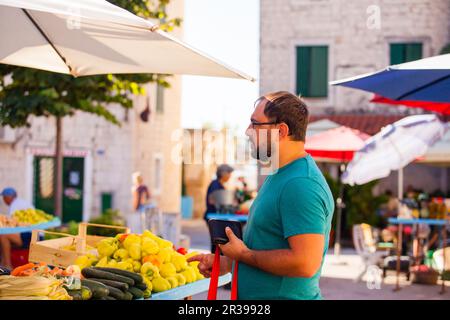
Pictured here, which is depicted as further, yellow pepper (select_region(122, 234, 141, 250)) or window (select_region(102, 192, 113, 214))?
window (select_region(102, 192, 113, 214))

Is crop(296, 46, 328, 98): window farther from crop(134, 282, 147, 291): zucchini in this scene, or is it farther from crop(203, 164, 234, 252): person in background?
crop(134, 282, 147, 291): zucchini

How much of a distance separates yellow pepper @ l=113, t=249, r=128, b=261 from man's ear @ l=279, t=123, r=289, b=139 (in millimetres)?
2650

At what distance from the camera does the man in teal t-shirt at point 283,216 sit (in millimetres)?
3189

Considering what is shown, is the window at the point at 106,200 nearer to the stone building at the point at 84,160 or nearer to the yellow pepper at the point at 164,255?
the stone building at the point at 84,160

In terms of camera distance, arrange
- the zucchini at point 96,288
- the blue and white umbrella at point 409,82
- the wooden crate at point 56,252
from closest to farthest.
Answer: the zucchini at point 96,288 → the wooden crate at point 56,252 → the blue and white umbrella at point 409,82

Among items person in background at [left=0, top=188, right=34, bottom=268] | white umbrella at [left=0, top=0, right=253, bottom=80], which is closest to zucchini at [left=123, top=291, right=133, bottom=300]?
white umbrella at [left=0, top=0, right=253, bottom=80]

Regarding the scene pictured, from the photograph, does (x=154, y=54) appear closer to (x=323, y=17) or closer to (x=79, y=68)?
(x=79, y=68)

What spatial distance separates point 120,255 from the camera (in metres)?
5.71

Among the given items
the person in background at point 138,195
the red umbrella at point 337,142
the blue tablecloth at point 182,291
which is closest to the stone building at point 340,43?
the person in background at point 138,195

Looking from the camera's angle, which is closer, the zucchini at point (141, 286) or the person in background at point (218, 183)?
the zucchini at point (141, 286)

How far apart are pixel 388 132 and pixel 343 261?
4775 mm

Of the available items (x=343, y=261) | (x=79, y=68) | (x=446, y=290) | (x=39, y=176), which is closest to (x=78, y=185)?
(x=39, y=176)

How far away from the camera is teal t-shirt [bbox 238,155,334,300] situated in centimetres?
320

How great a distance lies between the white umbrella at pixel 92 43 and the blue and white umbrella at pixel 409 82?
1.28m
